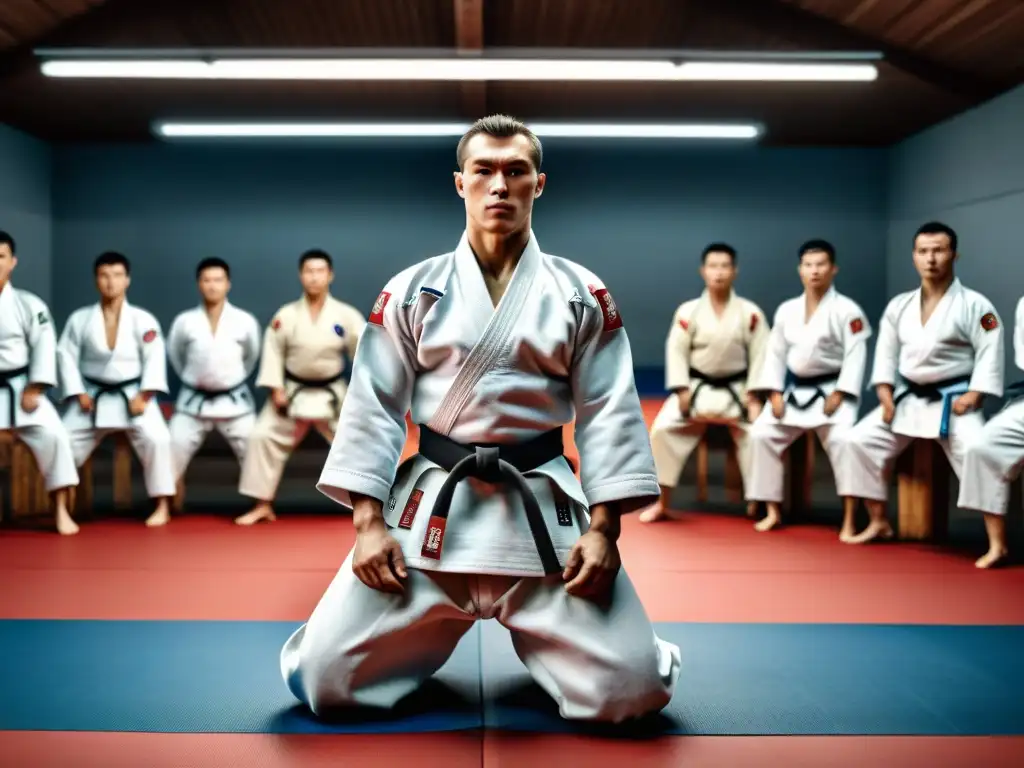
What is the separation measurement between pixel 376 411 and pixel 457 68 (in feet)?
13.7

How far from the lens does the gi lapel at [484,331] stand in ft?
6.21

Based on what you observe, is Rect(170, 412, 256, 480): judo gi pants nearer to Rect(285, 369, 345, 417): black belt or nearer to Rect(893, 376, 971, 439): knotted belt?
Rect(285, 369, 345, 417): black belt

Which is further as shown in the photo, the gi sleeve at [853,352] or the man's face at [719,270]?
the man's face at [719,270]

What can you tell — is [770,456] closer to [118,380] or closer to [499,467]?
[499,467]

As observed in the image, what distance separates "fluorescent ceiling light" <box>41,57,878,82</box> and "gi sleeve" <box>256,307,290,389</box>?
5.45ft

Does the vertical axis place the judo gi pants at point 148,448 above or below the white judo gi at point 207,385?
below

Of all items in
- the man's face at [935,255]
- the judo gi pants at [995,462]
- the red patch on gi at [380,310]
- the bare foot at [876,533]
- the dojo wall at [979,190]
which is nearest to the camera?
the red patch on gi at [380,310]

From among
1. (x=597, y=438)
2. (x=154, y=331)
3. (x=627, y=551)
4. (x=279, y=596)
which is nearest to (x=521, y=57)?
(x=154, y=331)

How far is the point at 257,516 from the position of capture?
4.48 m

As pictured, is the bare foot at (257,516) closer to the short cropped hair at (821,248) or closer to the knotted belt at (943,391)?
the short cropped hair at (821,248)

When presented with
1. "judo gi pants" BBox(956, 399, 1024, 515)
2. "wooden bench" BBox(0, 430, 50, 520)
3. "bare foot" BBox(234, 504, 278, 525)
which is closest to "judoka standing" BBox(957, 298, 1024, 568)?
"judo gi pants" BBox(956, 399, 1024, 515)

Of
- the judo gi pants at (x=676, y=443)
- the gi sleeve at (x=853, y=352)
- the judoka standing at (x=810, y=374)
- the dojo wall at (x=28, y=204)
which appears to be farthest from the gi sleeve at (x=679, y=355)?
the dojo wall at (x=28, y=204)

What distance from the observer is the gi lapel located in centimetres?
189

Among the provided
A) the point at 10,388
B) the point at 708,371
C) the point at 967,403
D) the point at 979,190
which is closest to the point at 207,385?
the point at 10,388
